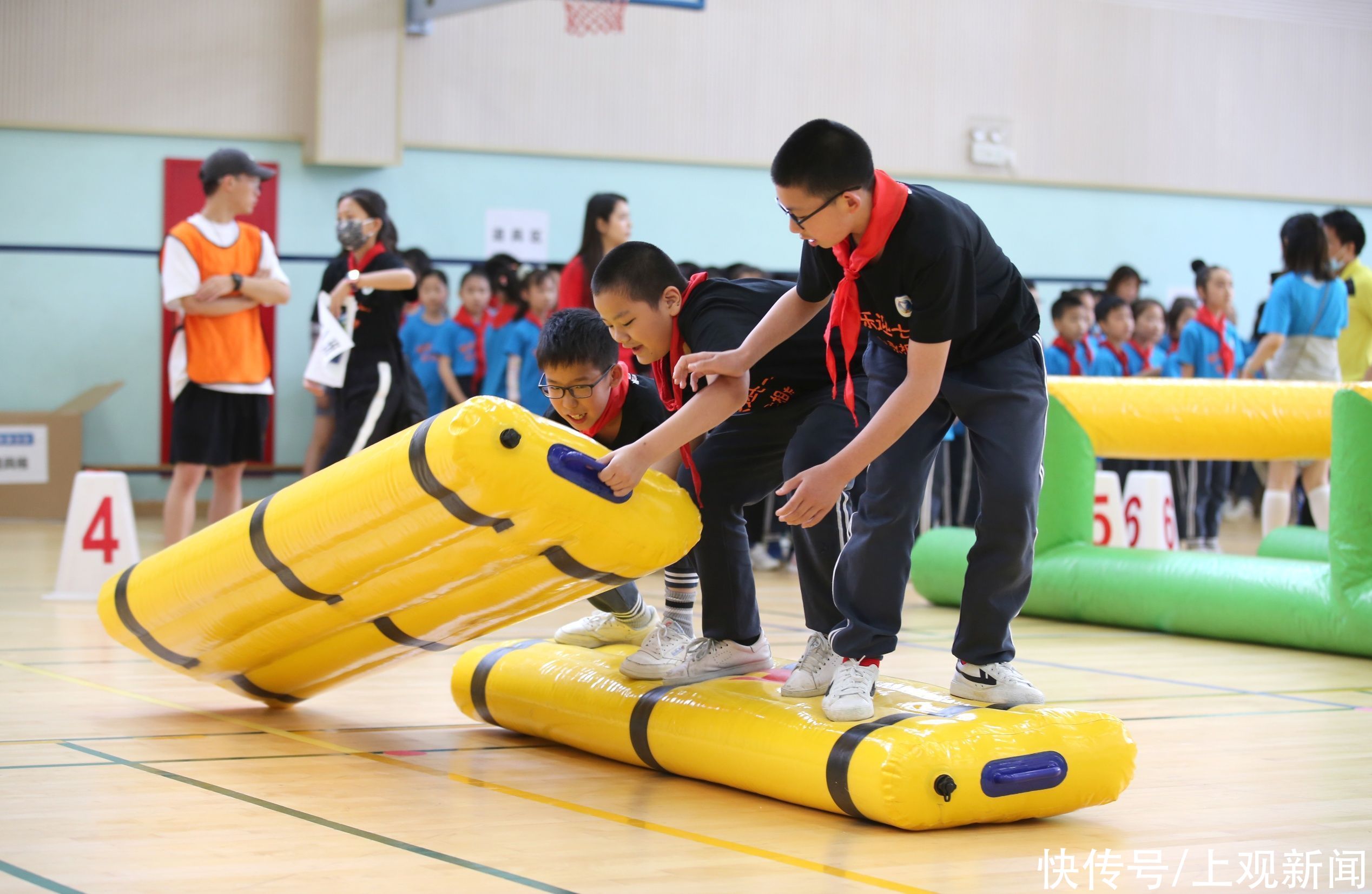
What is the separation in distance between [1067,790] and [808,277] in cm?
95

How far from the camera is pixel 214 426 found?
511 cm

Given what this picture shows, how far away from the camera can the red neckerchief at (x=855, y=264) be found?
242 cm

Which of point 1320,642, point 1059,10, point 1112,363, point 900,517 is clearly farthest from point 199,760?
point 1059,10

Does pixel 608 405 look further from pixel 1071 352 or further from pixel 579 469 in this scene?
pixel 1071 352

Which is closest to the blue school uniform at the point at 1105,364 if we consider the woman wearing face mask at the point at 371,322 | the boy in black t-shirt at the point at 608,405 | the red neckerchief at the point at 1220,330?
the red neckerchief at the point at 1220,330

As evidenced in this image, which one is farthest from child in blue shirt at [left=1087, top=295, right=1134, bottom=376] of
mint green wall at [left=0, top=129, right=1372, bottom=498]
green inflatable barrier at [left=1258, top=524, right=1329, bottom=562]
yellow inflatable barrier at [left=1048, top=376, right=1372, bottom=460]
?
yellow inflatable barrier at [left=1048, top=376, right=1372, bottom=460]

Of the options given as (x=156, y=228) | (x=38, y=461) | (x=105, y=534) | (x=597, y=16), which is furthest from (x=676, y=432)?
(x=156, y=228)

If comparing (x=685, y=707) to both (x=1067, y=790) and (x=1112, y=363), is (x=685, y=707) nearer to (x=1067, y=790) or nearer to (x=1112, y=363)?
(x=1067, y=790)

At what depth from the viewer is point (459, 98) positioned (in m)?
9.18

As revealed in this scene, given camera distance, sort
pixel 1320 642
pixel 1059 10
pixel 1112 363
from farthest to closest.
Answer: pixel 1059 10
pixel 1112 363
pixel 1320 642

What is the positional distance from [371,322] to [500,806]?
3020 millimetres

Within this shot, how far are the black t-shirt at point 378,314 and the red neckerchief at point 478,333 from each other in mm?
3169

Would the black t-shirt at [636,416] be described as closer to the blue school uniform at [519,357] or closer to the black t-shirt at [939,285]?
the black t-shirt at [939,285]

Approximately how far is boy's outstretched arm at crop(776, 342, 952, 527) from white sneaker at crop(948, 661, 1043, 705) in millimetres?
454
